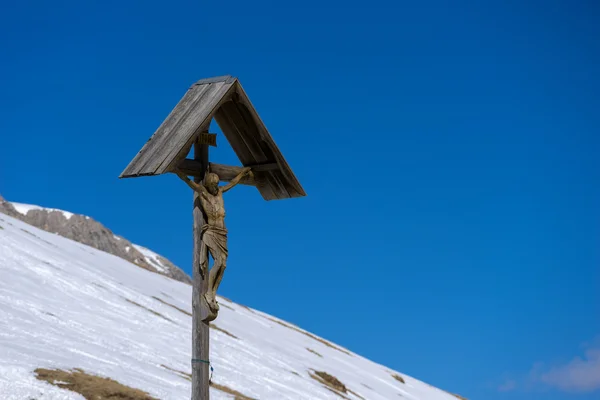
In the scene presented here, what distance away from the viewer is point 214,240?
12688mm

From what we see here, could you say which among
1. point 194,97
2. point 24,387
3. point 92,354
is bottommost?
point 24,387

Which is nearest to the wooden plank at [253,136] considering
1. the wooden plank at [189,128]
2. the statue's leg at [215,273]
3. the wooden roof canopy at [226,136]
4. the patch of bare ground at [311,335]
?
the wooden roof canopy at [226,136]

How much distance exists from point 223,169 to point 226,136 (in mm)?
801

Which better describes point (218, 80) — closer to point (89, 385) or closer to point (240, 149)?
point (240, 149)

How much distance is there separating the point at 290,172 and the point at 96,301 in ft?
134

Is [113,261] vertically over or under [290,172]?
over

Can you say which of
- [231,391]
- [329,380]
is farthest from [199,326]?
[329,380]

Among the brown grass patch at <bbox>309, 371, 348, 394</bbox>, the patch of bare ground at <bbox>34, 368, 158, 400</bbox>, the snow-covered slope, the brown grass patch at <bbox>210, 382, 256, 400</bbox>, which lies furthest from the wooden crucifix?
the brown grass patch at <bbox>309, 371, 348, 394</bbox>

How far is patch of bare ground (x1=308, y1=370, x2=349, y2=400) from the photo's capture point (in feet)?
171

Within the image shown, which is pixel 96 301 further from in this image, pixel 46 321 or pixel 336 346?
pixel 336 346

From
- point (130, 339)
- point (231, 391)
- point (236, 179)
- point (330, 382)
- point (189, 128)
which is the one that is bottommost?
point (231, 391)

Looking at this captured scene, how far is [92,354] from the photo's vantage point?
36.3 m

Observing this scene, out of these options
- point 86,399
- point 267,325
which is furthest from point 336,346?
point 86,399

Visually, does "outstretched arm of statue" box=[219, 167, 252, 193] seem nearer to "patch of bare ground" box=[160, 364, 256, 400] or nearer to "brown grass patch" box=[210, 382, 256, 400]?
"brown grass patch" box=[210, 382, 256, 400]
